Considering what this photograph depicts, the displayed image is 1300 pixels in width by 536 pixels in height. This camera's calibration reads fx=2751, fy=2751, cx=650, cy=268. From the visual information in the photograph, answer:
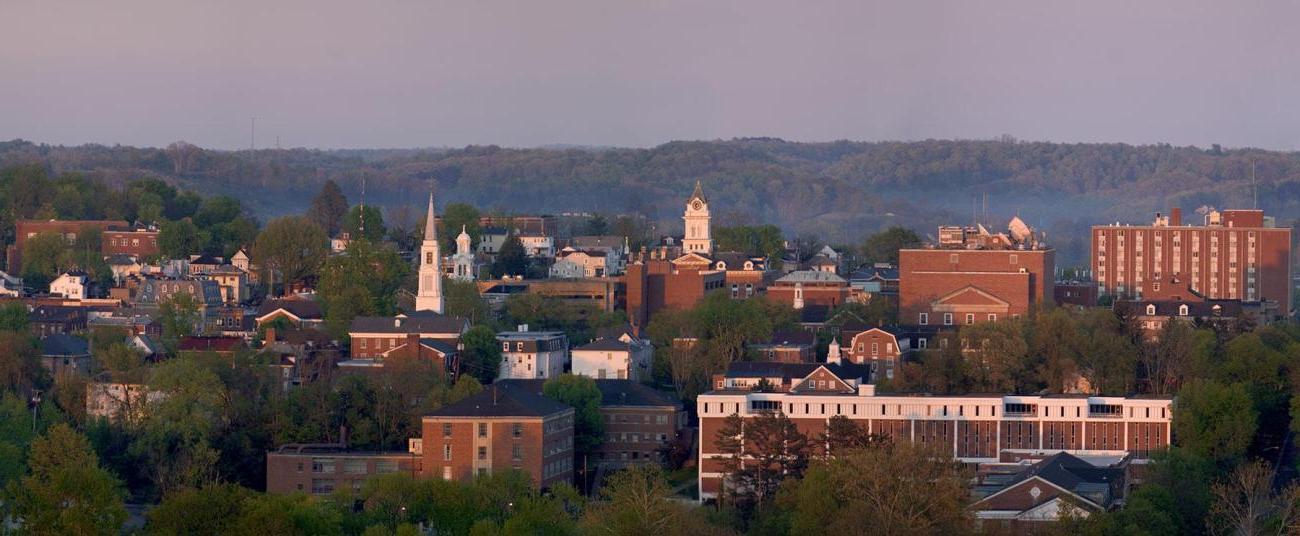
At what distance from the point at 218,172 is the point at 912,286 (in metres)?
126

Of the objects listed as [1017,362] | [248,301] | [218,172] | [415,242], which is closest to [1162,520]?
[1017,362]

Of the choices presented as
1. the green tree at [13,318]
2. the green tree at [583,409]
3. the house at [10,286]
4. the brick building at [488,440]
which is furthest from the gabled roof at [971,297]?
the house at [10,286]

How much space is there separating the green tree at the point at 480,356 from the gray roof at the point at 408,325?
1.71 m

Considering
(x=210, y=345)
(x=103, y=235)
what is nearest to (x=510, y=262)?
(x=103, y=235)

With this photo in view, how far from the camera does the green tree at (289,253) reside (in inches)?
3590

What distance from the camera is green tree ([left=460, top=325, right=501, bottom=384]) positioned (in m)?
68.9

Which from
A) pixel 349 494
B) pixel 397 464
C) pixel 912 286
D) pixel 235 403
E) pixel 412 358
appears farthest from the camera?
pixel 912 286

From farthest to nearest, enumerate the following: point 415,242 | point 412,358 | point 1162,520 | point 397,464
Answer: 1. point 415,242
2. point 412,358
3. point 397,464
4. point 1162,520

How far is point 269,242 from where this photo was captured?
302ft

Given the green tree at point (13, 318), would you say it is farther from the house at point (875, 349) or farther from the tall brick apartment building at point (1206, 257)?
the tall brick apartment building at point (1206, 257)

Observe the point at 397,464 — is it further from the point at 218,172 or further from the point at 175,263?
the point at 218,172

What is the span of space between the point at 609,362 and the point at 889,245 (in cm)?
3301

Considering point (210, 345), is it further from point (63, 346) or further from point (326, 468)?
point (326, 468)

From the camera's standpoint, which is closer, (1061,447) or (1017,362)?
(1061,447)
